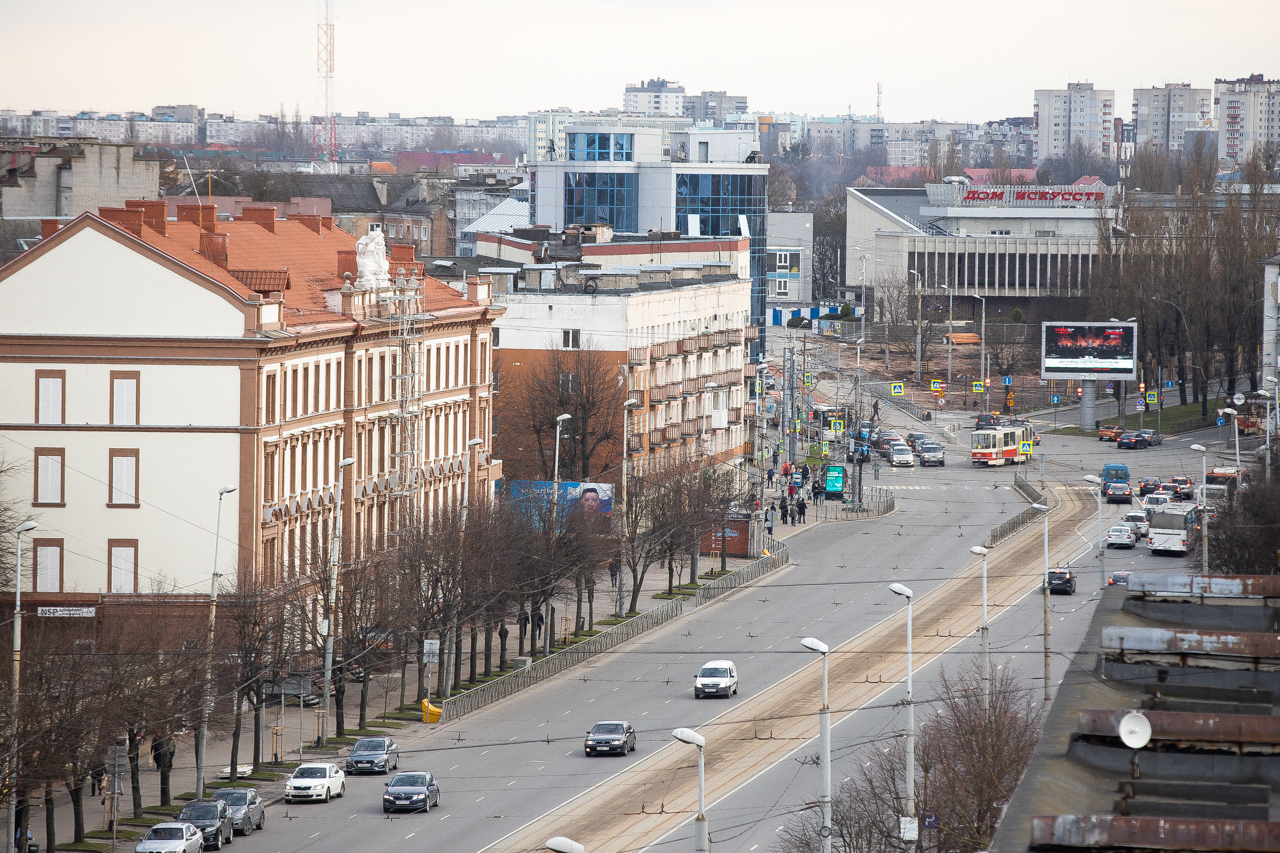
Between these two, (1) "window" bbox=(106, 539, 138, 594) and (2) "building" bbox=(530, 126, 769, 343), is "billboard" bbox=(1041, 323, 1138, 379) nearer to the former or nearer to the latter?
(2) "building" bbox=(530, 126, 769, 343)

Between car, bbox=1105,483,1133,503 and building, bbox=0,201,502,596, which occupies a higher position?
building, bbox=0,201,502,596

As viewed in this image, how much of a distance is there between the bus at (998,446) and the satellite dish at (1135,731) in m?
107

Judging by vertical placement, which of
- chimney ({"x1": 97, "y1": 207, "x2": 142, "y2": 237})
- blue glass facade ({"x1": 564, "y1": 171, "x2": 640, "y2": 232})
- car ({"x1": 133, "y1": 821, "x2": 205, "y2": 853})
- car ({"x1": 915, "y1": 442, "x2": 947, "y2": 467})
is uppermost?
blue glass facade ({"x1": 564, "y1": 171, "x2": 640, "y2": 232})

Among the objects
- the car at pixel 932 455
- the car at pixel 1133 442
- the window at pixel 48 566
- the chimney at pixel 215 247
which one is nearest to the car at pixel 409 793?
the window at pixel 48 566

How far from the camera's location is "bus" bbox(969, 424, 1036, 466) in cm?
12406

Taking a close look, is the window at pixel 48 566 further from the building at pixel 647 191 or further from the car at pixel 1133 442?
the building at pixel 647 191

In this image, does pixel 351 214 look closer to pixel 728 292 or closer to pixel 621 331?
pixel 728 292

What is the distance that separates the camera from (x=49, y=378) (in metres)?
62.4

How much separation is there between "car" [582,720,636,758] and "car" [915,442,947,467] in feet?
243

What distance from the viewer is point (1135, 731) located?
18.2 meters

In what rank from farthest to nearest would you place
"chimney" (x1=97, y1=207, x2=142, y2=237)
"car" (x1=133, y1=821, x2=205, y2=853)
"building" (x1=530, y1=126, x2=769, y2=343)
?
"building" (x1=530, y1=126, x2=769, y2=343) → "chimney" (x1=97, y1=207, x2=142, y2=237) → "car" (x1=133, y1=821, x2=205, y2=853)

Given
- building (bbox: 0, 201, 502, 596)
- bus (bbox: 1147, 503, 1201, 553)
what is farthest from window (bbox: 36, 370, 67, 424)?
bus (bbox: 1147, 503, 1201, 553)

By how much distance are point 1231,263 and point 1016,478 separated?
1316 inches

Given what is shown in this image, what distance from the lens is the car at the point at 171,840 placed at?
41.9 meters
